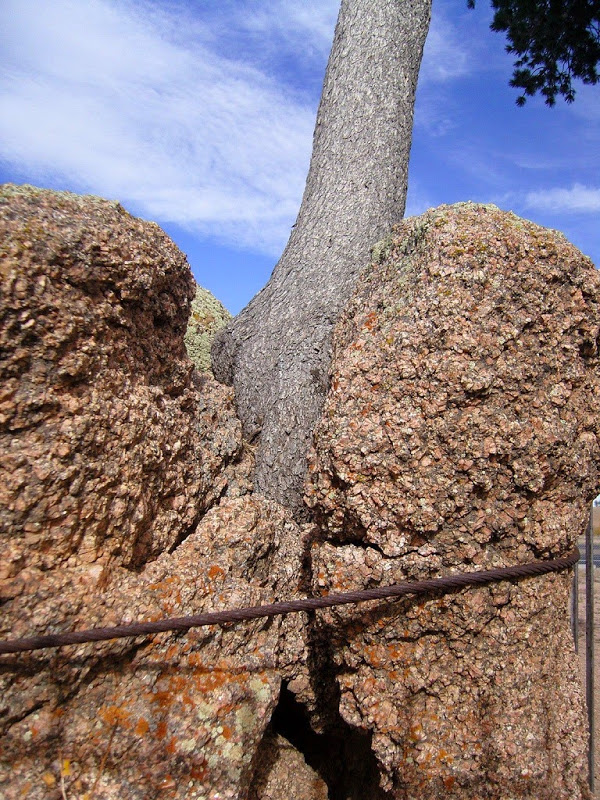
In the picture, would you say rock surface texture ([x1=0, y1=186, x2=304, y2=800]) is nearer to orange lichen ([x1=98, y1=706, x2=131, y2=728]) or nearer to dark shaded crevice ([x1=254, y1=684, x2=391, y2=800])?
orange lichen ([x1=98, y1=706, x2=131, y2=728])

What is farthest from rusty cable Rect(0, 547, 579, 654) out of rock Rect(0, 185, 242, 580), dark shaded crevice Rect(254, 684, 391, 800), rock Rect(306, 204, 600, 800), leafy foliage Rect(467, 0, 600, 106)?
leafy foliage Rect(467, 0, 600, 106)

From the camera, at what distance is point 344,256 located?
312cm

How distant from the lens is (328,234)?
3.19m

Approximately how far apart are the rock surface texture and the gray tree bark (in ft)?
1.99

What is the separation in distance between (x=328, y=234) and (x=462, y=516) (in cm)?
177

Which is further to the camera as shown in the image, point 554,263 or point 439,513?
point 554,263

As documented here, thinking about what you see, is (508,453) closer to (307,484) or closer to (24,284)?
(307,484)

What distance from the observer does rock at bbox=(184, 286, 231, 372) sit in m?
3.41

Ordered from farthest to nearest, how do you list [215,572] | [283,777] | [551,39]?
[551,39]
[283,777]
[215,572]

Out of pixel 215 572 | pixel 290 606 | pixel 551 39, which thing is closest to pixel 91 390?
pixel 215 572

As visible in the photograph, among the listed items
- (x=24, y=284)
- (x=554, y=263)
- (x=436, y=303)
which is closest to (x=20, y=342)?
(x=24, y=284)

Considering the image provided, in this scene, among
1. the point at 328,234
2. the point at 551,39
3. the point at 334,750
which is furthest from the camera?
the point at 551,39

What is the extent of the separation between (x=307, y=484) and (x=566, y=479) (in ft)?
3.20

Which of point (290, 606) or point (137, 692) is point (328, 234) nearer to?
point (290, 606)
